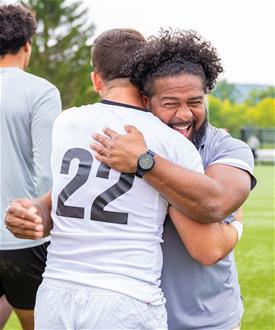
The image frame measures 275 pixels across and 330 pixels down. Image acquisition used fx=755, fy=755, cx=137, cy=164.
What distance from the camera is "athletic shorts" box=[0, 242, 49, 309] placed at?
4.12 metres

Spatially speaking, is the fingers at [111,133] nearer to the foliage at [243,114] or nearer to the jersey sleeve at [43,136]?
the jersey sleeve at [43,136]

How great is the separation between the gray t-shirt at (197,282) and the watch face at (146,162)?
305 mm

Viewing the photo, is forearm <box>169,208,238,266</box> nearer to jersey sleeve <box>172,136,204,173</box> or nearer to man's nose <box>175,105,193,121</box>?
jersey sleeve <box>172,136,204,173</box>

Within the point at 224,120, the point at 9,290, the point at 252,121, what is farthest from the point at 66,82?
the point at 9,290

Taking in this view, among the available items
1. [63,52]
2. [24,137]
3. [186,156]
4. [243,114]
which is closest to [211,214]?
[186,156]

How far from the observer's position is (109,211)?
260 cm

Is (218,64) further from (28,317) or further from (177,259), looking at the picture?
(28,317)

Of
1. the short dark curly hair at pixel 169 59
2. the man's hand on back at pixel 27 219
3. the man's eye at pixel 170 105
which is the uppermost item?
the short dark curly hair at pixel 169 59

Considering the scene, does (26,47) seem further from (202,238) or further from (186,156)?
(202,238)

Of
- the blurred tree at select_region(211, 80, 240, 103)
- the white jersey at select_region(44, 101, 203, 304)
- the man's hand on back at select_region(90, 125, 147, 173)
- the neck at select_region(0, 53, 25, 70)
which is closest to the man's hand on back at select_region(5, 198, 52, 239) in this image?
the white jersey at select_region(44, 101, 203, 304)

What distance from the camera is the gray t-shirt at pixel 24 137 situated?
160 inches

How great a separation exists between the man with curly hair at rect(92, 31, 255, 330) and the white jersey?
5 cm

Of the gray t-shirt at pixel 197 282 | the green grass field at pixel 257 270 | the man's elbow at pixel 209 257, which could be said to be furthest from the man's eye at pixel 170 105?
the green grass field at pixel 257 270

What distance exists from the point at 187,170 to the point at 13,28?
2.01 metres
